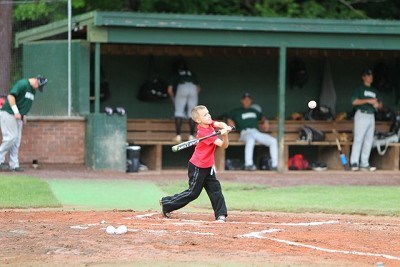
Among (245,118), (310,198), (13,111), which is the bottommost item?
(310,198)

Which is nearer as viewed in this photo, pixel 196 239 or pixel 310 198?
pixel 196 239

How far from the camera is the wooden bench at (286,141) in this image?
68.9 ft

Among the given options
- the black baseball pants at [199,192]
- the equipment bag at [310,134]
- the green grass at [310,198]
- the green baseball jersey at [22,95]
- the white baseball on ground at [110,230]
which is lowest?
the green grass at [310,198]

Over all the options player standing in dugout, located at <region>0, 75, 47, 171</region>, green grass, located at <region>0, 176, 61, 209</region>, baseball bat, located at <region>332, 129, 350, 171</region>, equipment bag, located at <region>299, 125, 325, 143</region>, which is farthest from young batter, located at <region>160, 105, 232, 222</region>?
equipment bag, located at <region>299, 125, 325, 143</region>

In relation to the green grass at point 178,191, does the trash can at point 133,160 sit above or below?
above

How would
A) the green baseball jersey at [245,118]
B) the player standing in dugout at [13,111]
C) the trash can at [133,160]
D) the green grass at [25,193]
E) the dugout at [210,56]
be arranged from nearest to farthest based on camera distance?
the green grass at [25,193], the player standing in dugout at [13,111], the dugout at [210,56], the trash can at [133,160], the green baseball jersey at [245,118]

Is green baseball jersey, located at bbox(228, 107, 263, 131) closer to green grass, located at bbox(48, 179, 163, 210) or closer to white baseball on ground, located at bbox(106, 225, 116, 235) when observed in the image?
green grass, located at bbox(48, 179, 163, 210)

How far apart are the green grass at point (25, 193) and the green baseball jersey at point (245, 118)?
5312mm

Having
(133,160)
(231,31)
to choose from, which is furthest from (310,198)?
(231,31)

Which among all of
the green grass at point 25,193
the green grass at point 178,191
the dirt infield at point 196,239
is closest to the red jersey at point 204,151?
the dirt infield at point 196,239

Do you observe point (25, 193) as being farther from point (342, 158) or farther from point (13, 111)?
point (342, 158)

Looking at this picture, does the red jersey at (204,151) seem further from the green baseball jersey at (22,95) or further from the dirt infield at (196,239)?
the green baseball jersey at (22,95)

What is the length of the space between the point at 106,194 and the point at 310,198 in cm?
337

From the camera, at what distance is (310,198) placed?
16094 mm
